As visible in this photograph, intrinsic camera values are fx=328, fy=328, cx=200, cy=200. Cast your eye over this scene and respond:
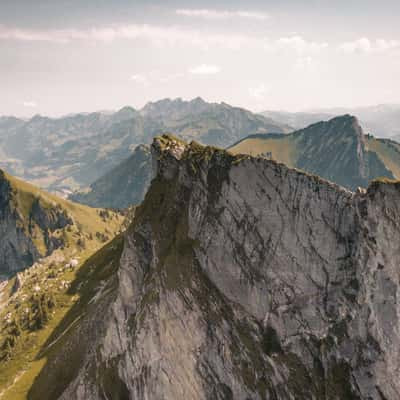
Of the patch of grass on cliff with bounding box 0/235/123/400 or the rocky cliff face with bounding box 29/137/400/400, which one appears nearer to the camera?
the rocky cliff face with bounding box 29/137/400/400

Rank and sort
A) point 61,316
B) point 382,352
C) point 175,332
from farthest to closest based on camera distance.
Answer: point 61,316 → point 175,332 → point 382,352

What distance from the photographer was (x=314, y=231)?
5422 centimetres

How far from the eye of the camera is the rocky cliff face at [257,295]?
50.5 m

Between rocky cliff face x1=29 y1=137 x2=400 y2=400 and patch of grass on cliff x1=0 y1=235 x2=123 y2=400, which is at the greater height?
rocky cliff face x1=29 y1=137 x2=400 y2=400

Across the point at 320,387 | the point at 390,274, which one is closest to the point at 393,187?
the point at 390,274

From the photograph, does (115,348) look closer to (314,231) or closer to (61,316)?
(314,231)

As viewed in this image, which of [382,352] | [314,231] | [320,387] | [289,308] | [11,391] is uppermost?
[314,231]

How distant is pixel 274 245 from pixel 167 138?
41.5 m

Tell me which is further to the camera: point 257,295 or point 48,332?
point 48,332

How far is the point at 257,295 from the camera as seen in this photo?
57.8 meters

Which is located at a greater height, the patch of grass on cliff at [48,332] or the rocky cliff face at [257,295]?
the rocky cliff face at [257,295]

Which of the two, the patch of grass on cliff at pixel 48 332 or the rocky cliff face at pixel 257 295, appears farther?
the patch of grass on cliff at pixel 48 332

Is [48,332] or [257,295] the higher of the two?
[257,295]

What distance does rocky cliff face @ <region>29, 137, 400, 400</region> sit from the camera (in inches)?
1987
